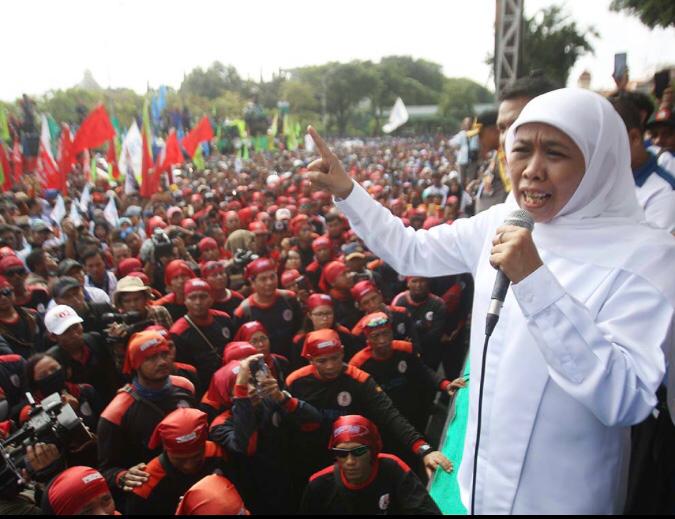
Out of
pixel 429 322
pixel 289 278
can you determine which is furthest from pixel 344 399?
pixel 289 278

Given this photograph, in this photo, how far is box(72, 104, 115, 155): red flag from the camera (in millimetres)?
10727

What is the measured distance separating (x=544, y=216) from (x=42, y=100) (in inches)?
1975

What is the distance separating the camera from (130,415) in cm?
329

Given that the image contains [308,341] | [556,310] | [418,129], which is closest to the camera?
[556,310]

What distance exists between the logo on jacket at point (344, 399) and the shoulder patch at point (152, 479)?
1.29 metres

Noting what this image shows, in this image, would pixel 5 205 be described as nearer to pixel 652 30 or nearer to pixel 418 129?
pixel 652 30

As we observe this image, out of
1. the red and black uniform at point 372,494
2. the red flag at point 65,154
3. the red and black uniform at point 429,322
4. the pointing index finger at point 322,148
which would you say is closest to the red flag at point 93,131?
the red flag at point 65,154

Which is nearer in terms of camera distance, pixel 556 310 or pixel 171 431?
pixel 556 310

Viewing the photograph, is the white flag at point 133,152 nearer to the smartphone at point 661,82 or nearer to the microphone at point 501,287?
the smartphone at point 661,82

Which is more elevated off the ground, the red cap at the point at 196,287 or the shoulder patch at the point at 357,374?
the red cap at the point at 196,287

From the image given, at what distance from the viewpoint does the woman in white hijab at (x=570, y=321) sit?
1.14 metres

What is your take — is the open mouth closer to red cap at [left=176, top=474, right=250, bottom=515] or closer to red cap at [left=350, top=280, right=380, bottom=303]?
red cap at [left=176, top=474, right=250, bottom=515]

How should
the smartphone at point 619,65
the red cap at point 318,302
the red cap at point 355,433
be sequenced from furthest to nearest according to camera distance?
1. the red cap at point 318,302
2. the smartphone at point 619,65
3. the red cap at point 355,433

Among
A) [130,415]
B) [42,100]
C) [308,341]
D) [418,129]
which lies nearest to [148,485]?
[130,415]
